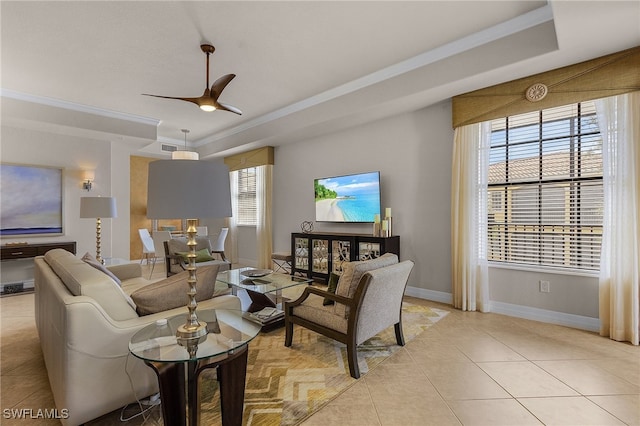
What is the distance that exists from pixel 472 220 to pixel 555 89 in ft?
5.24

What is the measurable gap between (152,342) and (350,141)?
4288 mm

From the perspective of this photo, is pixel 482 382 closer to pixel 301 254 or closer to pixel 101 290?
pixel 101 290

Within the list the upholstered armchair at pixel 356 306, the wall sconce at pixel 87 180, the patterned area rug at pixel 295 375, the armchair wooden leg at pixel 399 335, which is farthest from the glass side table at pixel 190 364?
the wall sconce at pixel 87 180

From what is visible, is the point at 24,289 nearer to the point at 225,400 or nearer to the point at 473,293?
the point at 225,400

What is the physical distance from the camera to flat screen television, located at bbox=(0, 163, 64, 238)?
474 cm

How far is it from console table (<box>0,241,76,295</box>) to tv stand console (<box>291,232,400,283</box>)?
389 cm

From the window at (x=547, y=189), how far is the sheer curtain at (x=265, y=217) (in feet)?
13.6

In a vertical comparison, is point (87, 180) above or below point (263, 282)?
above

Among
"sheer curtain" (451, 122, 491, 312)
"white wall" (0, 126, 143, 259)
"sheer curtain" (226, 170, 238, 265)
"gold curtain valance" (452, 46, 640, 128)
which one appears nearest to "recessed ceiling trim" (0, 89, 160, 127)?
"white wall" (0, 126, 143, 259)

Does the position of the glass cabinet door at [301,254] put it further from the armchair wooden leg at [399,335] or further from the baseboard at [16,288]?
the baseboard at [16,288]

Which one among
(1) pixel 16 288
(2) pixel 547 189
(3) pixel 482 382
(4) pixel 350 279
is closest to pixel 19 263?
(1) pixel 16 288

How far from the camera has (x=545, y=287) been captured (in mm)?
3369

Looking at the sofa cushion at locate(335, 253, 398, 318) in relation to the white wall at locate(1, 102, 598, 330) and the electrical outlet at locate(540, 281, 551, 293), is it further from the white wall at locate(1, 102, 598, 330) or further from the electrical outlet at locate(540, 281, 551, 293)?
the electrical outlet at locate(540, 281, 551, 293)

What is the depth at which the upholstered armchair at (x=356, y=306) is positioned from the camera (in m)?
2.23
